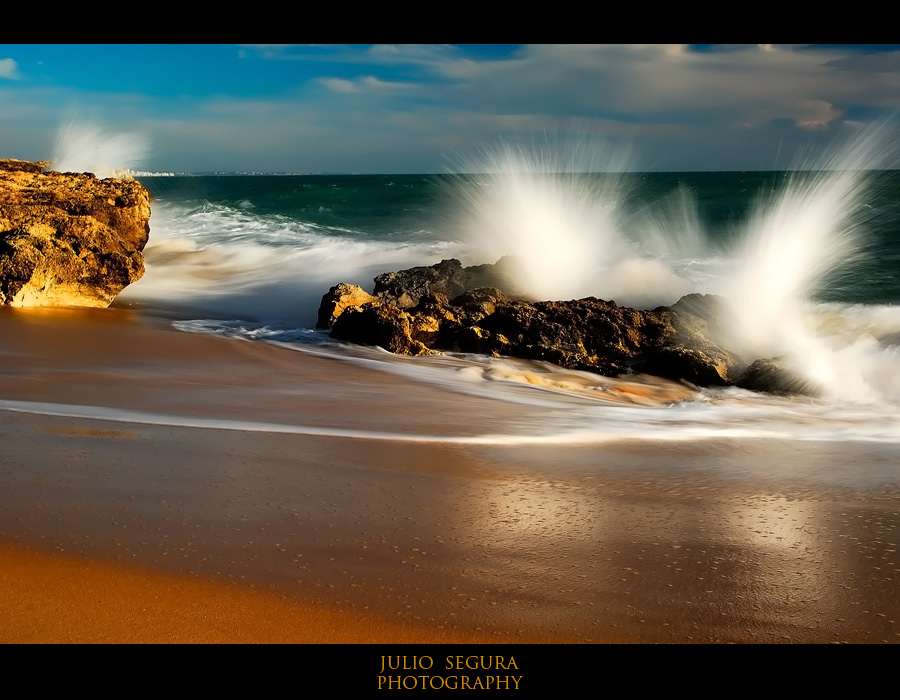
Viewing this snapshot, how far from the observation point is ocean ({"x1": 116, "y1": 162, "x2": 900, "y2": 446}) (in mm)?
5758

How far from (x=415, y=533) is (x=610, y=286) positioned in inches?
336

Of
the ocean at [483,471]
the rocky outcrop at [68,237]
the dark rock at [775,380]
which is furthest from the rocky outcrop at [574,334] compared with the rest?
the rocky outcrop at [68,237]

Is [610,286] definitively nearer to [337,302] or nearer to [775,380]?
[337,302]

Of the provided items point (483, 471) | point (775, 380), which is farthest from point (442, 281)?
point (483, 471)

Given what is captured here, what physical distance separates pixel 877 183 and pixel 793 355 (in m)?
32.7

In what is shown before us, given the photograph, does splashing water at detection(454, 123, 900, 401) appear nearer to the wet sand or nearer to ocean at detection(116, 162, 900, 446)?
ocean at detection(116, 162, 900, 446)

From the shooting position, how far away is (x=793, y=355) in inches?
299

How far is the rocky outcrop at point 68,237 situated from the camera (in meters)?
8.70

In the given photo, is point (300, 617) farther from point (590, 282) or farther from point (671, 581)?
point (590, 282)

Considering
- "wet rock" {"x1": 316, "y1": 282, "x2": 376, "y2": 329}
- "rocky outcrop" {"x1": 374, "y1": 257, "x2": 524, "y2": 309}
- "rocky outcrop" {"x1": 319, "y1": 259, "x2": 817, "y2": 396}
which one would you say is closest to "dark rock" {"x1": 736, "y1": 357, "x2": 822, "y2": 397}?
"rocky outcrop" {"x1": 319, "y1": 259, "x2": 817, "y2": 396}

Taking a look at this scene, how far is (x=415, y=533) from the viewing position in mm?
3109

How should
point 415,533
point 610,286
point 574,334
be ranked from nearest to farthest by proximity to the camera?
point 415,533, point 574,334, point 610,286

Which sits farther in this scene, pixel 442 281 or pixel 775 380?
pixel 442 281

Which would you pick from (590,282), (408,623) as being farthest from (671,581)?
(590,282)
